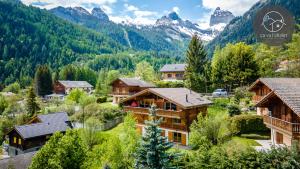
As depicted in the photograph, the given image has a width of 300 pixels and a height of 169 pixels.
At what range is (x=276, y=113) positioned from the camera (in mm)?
29672

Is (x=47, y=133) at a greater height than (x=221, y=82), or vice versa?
(x=221, y=82)

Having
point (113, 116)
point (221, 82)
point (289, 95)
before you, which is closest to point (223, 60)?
point (221, 82)

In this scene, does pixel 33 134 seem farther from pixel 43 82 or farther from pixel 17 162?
pixel 43 82

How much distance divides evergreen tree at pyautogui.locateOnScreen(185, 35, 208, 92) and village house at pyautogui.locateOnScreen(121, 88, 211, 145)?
18286 mm

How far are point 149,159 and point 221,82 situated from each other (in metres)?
45.4

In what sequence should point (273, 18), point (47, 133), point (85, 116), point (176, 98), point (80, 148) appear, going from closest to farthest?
1. point (80, 148)
2. point (273, 18)
3. point (176, 98)
4. point (47, 133)
5. point (85, 116)

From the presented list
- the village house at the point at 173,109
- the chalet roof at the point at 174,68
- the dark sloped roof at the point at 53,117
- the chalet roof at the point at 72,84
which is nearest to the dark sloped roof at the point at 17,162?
the village house at the point at 173,109

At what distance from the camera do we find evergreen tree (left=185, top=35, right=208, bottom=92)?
203 ft

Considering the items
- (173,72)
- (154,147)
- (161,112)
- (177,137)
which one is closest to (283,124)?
(154,147)

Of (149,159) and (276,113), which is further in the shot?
(276,113)

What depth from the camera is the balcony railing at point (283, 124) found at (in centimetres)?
2495

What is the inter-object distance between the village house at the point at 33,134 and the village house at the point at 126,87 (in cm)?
1745

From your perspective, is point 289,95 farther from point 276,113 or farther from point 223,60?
point 223,60

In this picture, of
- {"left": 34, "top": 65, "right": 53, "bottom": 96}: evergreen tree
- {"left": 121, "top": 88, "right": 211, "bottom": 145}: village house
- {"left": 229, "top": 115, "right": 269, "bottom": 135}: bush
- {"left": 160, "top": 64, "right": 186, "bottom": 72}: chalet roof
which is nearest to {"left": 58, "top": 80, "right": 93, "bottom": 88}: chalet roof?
{"left": 34, "top": 65, "right": 53, "bottom": 96}: evergreen tree
